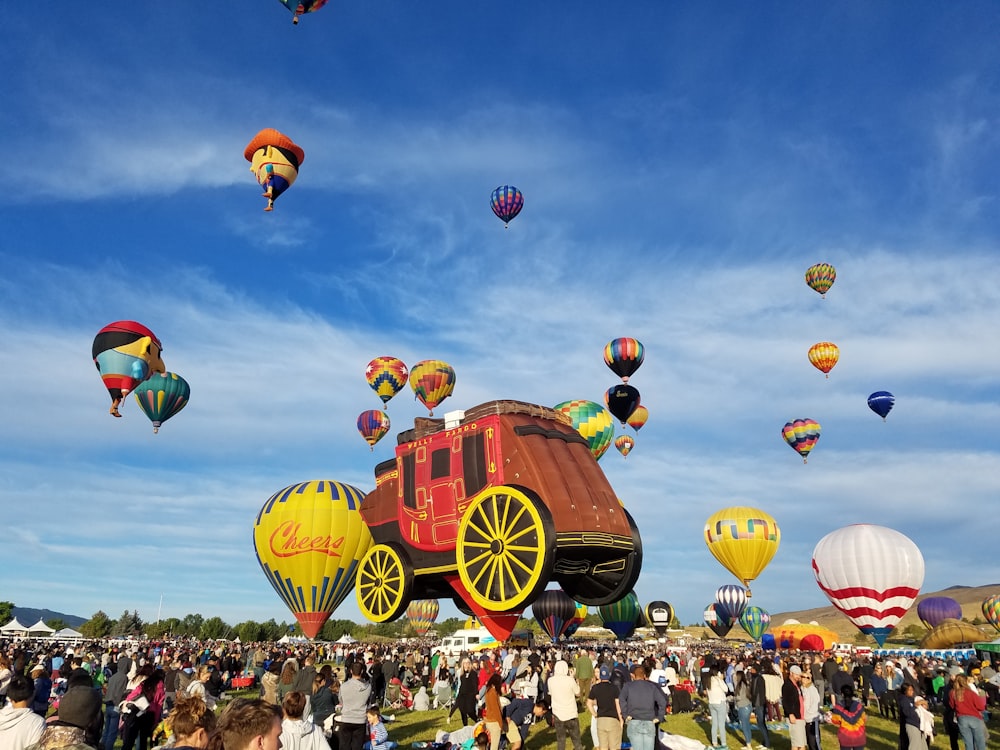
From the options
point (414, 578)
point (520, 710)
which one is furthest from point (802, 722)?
point (414, 578)

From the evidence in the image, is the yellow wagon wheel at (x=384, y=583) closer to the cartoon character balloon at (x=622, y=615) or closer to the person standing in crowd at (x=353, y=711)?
the person standing in crowd at (x=353, y=711)

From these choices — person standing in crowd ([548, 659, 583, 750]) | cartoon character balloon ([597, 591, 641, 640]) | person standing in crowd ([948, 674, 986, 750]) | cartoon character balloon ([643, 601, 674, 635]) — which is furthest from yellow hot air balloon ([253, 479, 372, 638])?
cartoon character balloon ([643, 601, 674, 635])

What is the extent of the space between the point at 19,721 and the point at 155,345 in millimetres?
28814

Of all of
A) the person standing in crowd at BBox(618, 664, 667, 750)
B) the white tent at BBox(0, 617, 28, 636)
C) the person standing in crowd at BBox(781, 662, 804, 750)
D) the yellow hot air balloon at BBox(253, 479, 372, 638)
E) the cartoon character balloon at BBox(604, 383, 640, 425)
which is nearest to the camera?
the person standing in crowd at BBox(618, 664, 667, 750)

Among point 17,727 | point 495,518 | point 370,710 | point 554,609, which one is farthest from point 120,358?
point 554,609

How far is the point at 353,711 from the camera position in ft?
32.0

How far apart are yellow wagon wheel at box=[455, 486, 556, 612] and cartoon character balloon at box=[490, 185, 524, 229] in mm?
21483

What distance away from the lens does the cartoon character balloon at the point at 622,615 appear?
200 feet

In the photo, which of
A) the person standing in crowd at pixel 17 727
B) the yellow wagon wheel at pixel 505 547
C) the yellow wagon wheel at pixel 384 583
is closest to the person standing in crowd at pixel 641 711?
the person standing in crowd at pixel 17 727

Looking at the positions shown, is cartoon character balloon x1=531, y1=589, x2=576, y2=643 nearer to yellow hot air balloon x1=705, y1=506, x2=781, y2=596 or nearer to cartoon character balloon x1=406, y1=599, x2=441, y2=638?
yellow hot air balloon x1=705, y1=506, x2=781, y2=596

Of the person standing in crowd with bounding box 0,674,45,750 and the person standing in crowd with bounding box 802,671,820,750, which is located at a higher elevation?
the person standing in crowd with bounding box 0,674,45,750

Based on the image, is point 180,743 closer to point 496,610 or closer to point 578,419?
point 496,610

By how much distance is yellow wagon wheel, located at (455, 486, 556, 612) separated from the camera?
2120cm

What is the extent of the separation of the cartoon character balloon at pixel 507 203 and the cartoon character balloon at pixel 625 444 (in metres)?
25.1
